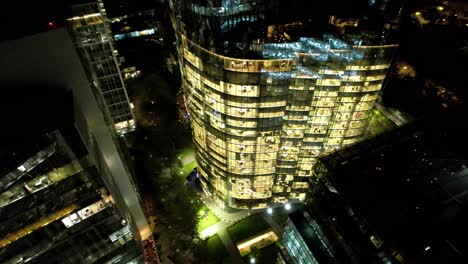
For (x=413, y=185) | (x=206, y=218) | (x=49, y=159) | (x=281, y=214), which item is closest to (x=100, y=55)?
(x=49, y=159)

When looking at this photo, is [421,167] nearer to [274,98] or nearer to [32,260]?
[274,98]

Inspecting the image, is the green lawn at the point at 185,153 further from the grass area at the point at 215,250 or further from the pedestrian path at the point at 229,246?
the grass area at the point at 215,250

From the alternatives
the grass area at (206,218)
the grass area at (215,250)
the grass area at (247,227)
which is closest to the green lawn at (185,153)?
the grass area at (206,218)

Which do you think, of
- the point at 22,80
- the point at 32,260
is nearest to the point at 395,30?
the point at 22,80

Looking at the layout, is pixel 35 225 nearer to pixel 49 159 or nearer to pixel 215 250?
pixel 49 159

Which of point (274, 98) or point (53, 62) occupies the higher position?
point (53, 62)

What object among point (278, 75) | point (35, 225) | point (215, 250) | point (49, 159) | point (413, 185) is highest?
point (49, 159)
